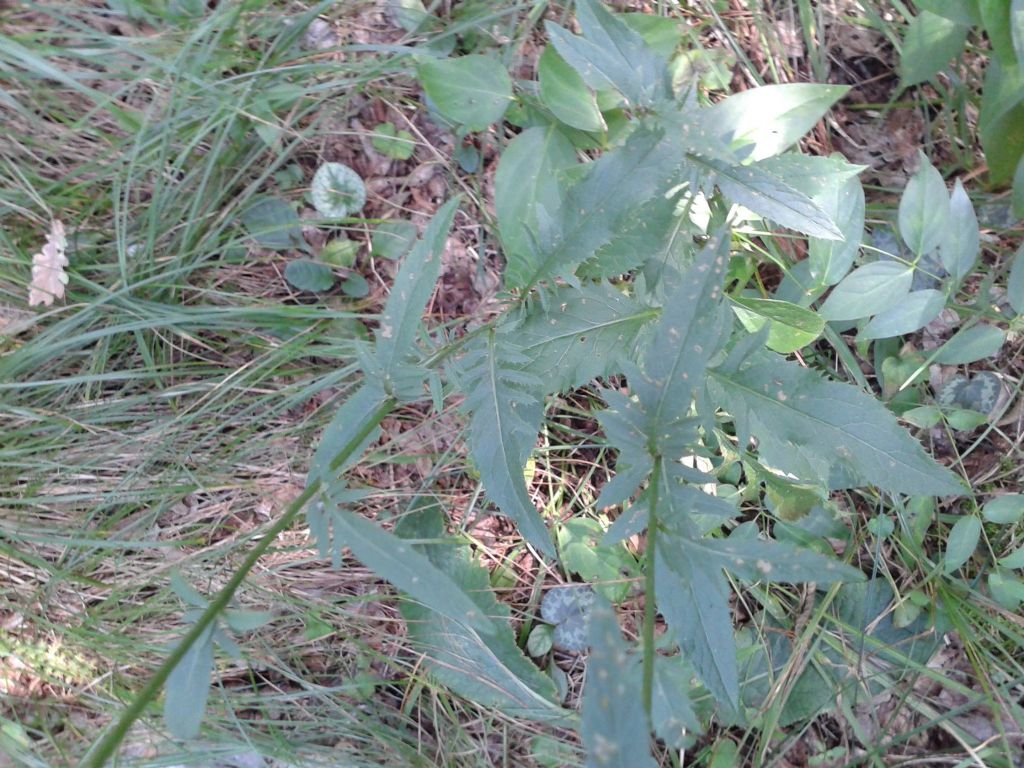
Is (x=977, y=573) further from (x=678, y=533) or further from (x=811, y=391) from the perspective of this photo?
(x=678, y=533)

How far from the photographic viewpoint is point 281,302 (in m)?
2.11

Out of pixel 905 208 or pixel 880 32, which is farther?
pixel 880 32

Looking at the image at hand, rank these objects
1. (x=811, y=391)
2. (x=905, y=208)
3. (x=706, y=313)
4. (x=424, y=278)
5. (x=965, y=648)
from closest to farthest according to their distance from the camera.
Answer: (x=706, y=313), (x=424, y=278), (x=811, y=391), (x=905, y=208), (x=965, y=648)

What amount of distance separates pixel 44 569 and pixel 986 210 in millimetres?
2757

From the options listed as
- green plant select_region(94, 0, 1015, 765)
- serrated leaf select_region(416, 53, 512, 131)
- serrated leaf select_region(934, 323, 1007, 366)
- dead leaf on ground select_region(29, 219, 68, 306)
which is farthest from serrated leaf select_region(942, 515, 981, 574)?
dead leaf on ground select_region(29, 219, 68, 306)

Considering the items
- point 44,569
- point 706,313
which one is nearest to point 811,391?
point 706,313

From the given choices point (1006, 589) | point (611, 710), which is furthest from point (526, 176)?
point (1006, 589)

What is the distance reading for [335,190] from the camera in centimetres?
211

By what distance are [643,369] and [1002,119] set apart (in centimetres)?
130

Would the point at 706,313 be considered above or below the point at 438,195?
above

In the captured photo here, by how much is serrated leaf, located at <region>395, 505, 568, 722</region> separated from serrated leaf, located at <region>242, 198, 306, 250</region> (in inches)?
34.1

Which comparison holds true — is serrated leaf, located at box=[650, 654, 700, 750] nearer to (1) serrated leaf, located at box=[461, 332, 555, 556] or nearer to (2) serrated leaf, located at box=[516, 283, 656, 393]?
(1) serrated leaf, located at box=[461, 332, 555, 556]

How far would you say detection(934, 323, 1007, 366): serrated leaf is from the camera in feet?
6.07

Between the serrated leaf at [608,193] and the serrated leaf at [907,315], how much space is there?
805 millimetres
